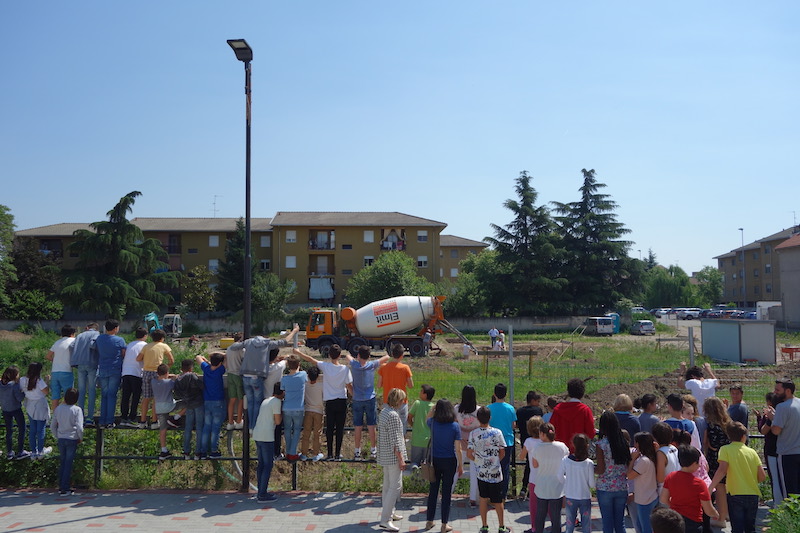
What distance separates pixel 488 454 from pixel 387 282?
43.3 meters

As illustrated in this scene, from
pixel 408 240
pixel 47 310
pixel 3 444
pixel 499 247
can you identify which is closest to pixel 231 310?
pixel 47 310

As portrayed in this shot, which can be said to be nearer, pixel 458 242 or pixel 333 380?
pixel 333 380

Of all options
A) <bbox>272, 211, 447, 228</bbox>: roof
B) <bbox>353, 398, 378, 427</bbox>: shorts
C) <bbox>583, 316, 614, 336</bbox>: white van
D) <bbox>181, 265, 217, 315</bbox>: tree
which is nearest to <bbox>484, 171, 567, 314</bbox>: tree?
<bbox>583, 316, 614, 336</bbox>: white van

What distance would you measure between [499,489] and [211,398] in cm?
438

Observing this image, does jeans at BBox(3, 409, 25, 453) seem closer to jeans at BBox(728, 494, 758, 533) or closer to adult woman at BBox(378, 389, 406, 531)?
adult woman at BBox(378, 389, 406, 531)

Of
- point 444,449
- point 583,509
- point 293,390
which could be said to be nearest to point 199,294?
point 293,390

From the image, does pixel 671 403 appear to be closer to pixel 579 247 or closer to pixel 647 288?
pixel 579 247

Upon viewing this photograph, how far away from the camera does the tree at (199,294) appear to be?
54.1m

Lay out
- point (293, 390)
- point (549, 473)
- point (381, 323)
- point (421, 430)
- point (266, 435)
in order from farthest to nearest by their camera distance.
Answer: point (381, 323) → point (293, 390) → point (266, 435) → point (421, 430) → point (549, 473)

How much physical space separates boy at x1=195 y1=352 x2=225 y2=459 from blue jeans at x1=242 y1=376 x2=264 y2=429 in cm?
37

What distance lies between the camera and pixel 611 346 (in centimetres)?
3466

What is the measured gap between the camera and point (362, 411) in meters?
8.82

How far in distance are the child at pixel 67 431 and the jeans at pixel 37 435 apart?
2.11 feet

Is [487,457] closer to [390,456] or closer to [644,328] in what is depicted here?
[390,456]
